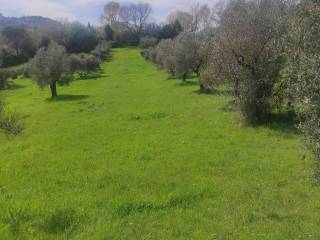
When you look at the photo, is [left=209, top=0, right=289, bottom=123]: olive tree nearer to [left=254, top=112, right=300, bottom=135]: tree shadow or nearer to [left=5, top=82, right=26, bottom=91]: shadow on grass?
[left=254, top=112, right=300, bottom=135]: tree shadow

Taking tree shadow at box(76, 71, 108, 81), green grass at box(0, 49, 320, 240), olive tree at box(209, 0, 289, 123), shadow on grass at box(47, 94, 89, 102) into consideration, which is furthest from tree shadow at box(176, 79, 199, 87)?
olive tree at box(209, 0, 289, 123)

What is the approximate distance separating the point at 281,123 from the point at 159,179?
12.3 metres

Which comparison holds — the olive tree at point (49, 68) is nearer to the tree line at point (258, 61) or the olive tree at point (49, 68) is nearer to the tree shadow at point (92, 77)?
the tree line at point (258, 61)

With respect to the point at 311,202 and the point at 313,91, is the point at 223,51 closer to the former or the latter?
the point at 311,202

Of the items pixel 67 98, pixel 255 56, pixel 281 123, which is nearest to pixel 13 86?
pixel 67 98

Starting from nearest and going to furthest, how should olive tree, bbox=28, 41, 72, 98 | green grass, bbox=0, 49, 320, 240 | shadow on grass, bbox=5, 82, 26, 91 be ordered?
green grass, bbox=0, 49, 320, 240, olive tree, bbox=28, 41, 72, 98, shadow on grass, bbox=5, 82, 26, 91

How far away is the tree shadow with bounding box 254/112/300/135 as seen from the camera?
988 inches

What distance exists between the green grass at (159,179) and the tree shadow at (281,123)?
5.3 inches

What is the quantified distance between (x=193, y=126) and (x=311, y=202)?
49.9 ft

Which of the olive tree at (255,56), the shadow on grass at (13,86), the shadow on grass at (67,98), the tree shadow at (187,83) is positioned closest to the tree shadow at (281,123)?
the olive tree at (255,56)

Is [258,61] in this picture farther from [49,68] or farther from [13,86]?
[13,86]

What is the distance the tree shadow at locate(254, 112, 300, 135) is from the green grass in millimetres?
136

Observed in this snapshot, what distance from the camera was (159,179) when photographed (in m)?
17.4

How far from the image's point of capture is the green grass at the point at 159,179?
12781 mm
